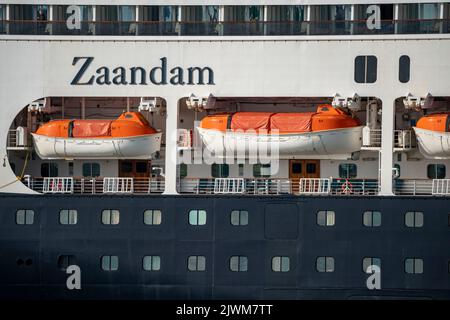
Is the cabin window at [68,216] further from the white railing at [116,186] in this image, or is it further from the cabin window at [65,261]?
the white railing at [116,186]

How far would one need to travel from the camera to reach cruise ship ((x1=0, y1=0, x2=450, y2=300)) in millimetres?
28516

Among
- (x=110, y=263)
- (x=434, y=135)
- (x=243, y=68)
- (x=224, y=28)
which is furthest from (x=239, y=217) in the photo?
(x=434, y=135)

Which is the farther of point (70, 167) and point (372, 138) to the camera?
point (70, 167)

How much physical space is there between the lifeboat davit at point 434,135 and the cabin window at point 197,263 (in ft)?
19.6

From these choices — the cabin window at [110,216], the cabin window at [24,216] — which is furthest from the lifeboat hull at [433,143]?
the cabin window at [24,216]

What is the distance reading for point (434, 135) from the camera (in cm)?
2880

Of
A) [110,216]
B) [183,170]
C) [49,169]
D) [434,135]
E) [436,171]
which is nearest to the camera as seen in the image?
[434,135]

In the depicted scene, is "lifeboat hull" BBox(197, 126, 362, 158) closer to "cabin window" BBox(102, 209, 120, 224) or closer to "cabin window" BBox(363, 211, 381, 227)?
"cabin window" BBox(363, 211, 381, 227)

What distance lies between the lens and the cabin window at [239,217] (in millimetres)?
28703

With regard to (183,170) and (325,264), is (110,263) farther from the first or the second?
Result: (325,264)

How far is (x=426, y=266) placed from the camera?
28266mm

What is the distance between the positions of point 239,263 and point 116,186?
3772 millimetres

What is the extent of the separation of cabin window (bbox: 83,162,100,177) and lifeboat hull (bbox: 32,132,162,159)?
816mm

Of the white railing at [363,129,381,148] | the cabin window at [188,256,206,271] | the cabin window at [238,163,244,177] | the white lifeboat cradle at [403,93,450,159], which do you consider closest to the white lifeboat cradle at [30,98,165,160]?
the cabin window at [238,163,244,177]
